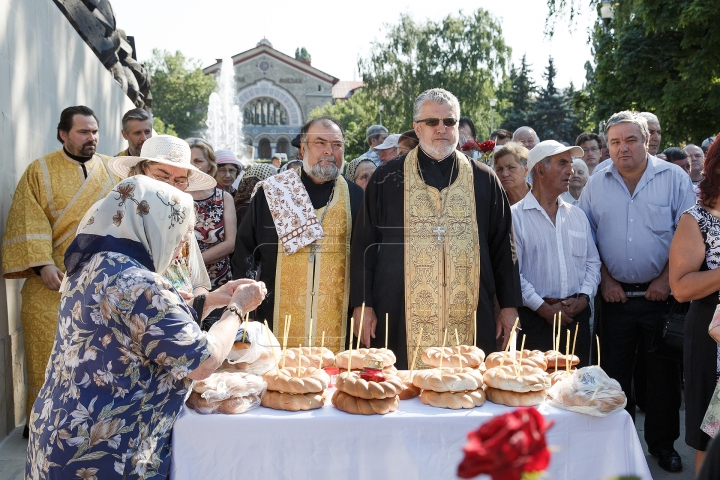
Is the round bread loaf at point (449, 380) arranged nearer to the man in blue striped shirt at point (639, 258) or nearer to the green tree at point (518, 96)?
the man in blue striped shirt at point (639, 258)

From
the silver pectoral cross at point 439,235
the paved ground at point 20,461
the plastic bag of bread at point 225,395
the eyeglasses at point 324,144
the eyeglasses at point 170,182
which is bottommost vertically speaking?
the paved ground at point 20,461

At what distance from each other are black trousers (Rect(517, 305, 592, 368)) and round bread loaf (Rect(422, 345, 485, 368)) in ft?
4.71

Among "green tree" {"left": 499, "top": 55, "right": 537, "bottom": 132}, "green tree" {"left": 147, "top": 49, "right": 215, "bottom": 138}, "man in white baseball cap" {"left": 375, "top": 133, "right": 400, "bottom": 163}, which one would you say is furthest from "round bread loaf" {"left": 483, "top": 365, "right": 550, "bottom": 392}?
"green tree" {"left": 147, "top": 49, "right": 215, "bottom": 138}

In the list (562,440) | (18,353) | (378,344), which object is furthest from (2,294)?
(562,440)

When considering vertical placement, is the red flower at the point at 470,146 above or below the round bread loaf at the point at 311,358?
above

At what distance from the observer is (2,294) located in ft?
17.6

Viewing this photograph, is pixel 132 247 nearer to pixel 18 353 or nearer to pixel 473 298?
pixel 473 298

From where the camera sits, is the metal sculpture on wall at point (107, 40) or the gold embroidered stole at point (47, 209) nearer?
the gold embroidered stole at point (47, 209)

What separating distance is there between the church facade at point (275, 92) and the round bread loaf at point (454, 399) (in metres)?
65.0

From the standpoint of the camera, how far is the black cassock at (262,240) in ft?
16.3

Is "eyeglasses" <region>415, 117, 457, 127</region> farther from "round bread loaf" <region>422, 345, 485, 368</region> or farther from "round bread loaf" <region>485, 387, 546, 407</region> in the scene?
"round bread loaf" <region>485, 387, 546, 407</region>

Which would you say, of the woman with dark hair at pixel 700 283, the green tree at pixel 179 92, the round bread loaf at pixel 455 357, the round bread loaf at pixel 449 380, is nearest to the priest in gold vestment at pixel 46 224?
the round bread loaf at pixel 455 357

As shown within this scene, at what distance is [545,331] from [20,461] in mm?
3501

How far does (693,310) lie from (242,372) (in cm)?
225
